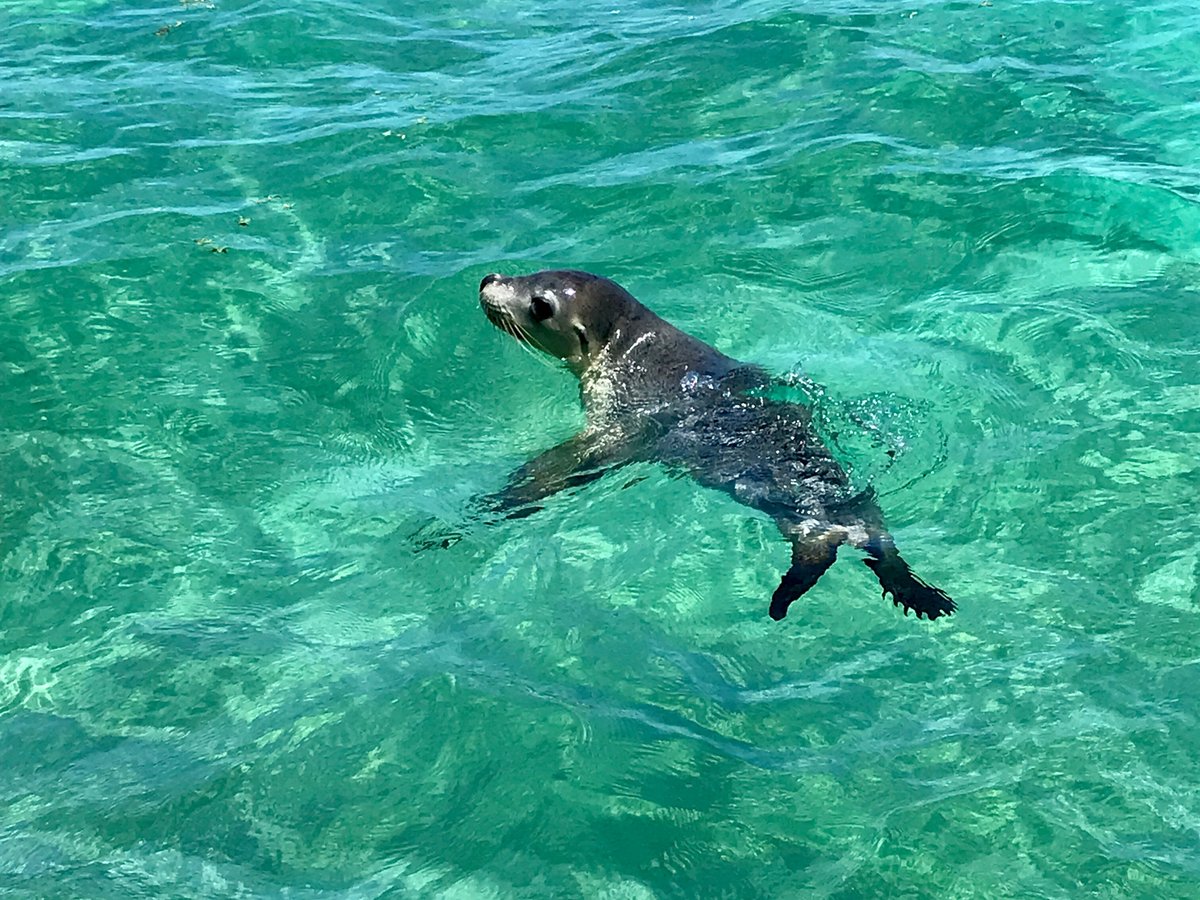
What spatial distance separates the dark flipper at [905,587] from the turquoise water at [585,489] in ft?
0.53

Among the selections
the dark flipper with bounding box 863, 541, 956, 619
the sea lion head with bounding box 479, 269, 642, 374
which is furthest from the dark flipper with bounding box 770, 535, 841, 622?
the sea lion head with bounding box 479, 269, 642, 374

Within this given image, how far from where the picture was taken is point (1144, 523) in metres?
5.62

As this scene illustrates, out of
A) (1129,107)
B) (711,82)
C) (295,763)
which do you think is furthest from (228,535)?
(1129,107)

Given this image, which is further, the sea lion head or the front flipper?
the sea lion head

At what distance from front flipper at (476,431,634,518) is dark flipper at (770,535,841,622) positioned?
1.09m

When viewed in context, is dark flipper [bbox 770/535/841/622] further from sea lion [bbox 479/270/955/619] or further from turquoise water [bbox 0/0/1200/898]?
turquoise water [bbox 0/0/1200/898]

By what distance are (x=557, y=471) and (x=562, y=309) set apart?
44.0 inches

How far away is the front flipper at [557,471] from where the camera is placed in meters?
5.88

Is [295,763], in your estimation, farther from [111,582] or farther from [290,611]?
[111,582]

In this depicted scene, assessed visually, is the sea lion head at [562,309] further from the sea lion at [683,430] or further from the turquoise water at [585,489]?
the turquoise water at [585,489]

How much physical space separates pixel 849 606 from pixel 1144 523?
55.8 inches

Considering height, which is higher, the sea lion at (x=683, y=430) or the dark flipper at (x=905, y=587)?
the sea lion at (x=683, y=430)

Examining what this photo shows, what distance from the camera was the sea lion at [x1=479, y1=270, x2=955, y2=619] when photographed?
212 inches

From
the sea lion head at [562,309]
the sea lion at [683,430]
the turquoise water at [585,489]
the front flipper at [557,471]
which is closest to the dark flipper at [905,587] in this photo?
the sea lion at [683,430]
